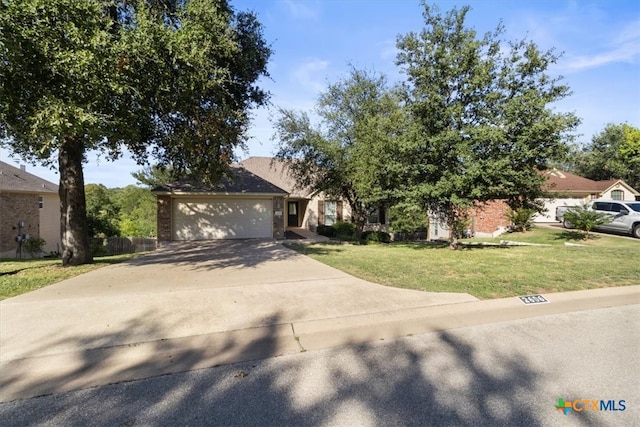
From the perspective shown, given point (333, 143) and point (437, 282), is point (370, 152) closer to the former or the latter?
point (333, 143)

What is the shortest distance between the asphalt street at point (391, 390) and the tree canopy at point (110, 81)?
4574mm

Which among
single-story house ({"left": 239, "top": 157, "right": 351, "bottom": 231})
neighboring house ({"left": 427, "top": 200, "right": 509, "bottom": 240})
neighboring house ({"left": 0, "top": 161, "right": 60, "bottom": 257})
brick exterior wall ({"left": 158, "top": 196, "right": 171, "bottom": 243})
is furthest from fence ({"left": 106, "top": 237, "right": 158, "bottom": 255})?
neighboring house ({"left": 427, "top": 200, "right": 509, "bottom": 240})

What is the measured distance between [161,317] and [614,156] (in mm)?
45109

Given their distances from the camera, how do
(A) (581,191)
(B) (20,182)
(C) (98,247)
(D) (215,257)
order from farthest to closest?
(A) (581,191), (B) (20,182), (C) (98,247), (D) (215,257)

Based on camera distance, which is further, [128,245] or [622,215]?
[128,245]

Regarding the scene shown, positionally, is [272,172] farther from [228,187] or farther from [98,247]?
[98,247]

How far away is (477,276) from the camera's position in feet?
23.9

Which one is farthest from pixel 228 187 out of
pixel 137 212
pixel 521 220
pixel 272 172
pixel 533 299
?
pixel 137 212

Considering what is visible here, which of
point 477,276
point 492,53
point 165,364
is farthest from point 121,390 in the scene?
point 492,53

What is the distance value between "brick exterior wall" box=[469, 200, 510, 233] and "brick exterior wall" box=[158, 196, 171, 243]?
16.9 metres

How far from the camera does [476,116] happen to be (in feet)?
36.3

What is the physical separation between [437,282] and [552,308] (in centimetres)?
195

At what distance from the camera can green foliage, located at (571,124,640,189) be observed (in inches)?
1256

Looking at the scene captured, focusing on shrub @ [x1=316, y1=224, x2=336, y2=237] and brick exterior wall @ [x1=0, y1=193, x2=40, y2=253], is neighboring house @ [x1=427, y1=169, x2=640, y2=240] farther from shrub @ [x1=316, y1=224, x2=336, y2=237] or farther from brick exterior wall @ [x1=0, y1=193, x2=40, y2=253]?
brick exterior wall @ [x1=0, y1=193, x2=40, y2=253]
